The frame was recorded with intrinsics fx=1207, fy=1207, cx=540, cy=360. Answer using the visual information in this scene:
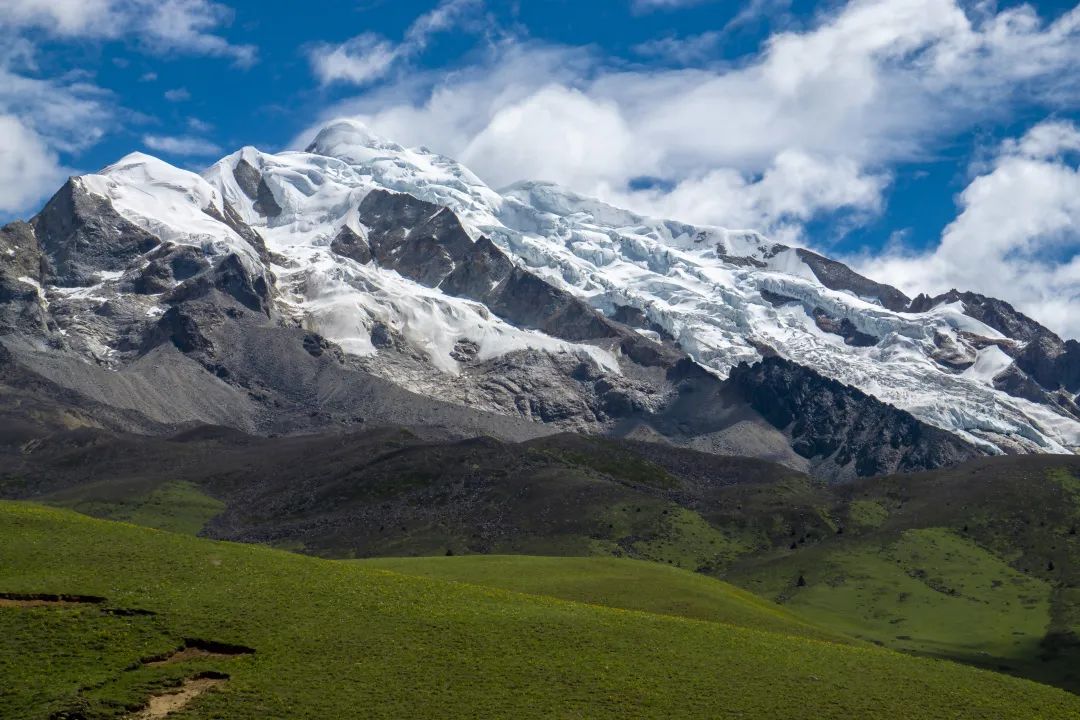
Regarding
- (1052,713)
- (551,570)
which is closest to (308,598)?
(1052,713)

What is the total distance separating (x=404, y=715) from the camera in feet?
194

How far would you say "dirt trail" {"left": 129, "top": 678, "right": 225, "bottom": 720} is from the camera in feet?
186

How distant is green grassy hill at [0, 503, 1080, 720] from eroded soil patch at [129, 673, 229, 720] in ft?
0.69

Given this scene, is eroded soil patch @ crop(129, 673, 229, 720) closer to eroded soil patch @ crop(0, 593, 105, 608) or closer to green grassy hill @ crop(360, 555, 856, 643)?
eroded soil patch @ crop(0, 593, 105, 608)

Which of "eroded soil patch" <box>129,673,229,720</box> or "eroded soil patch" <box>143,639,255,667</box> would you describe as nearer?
"eroded soil patch" <box>129,673,229,720</box>

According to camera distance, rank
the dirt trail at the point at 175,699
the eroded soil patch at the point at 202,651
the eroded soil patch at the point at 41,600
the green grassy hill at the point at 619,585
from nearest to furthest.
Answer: the dirt trail at the point at 175,699 < the eroded soil patch at the point at 202,651 < the eroded soil patch at the point at 41,600 < the green grassy hill at the point at 619,585

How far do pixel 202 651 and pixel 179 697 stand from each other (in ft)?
19.9

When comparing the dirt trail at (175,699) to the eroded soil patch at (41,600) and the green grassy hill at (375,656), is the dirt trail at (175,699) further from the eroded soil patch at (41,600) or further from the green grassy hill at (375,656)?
the eroded soil patch at (41,600)

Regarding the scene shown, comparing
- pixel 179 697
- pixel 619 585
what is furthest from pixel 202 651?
pixel 619 585

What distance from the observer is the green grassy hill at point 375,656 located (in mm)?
59938

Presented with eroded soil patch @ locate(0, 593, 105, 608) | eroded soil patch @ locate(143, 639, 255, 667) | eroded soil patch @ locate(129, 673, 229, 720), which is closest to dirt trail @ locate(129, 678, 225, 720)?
eroded soil patch @ locate(129, 673, 229, 720)

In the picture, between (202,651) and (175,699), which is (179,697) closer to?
(175,699)

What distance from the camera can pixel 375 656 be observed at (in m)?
66.5

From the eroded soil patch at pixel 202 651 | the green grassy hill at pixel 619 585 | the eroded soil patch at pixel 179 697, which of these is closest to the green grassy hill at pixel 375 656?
the eroded soil patch at pixel 202 651
